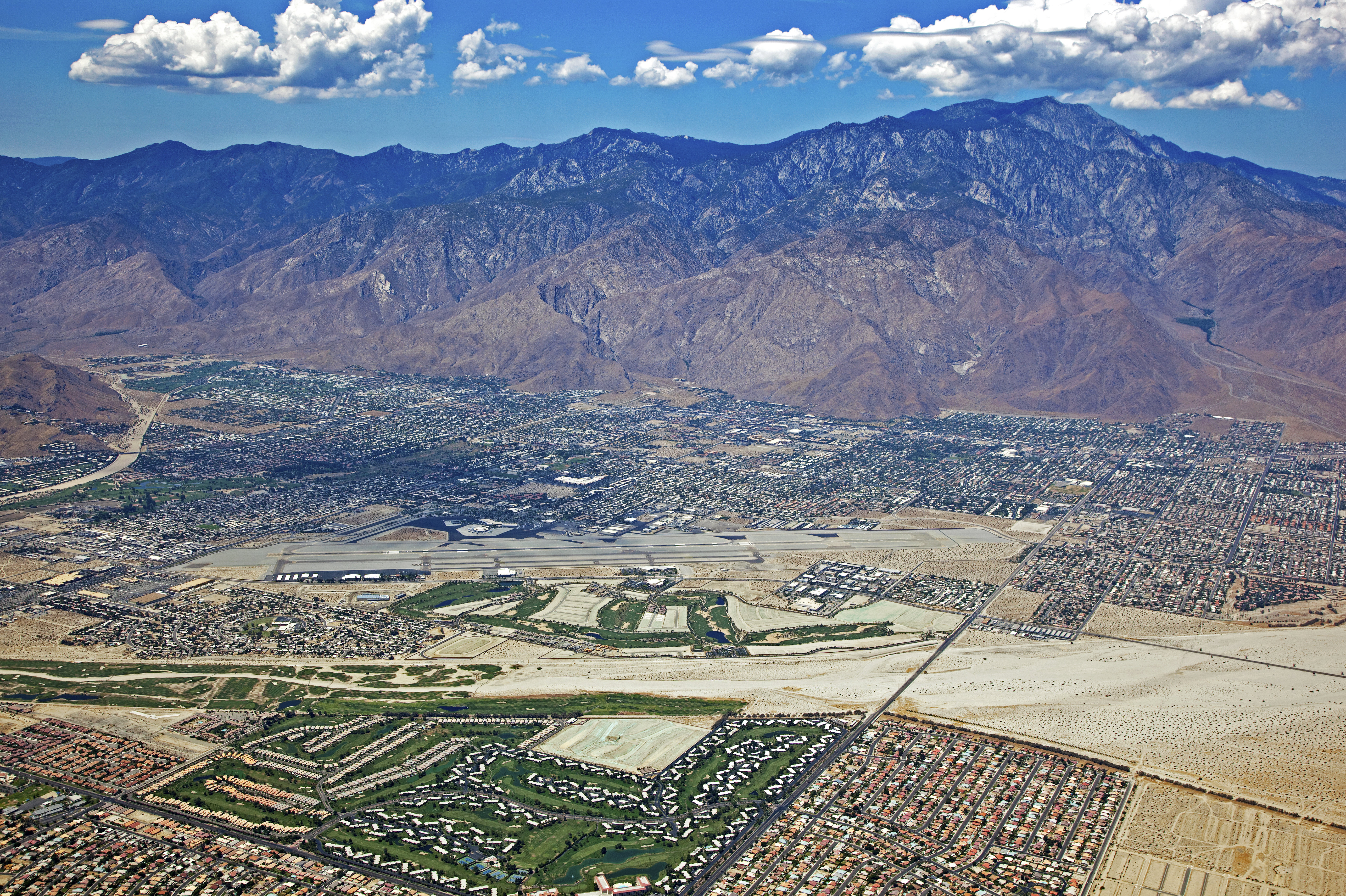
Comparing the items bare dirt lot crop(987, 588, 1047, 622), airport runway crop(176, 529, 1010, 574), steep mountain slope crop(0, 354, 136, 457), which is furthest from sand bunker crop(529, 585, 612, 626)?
steep mountain slope crop(0, 354, 136, 457)

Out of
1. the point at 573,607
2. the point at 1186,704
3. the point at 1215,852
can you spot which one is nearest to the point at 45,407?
the point at 573,607

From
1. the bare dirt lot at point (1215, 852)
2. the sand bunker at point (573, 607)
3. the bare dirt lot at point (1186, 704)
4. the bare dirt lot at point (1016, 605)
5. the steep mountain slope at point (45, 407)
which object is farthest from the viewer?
the steep mountain slope at point (45, 407)

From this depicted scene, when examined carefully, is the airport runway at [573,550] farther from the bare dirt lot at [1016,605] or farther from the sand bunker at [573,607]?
the bare dirt lot at [1016,605]

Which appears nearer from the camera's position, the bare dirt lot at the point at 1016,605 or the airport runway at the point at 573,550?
the bare dirt lot at the point at 1016,605

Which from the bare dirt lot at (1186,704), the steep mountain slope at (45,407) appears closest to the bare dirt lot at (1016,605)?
the bare dirt lot at (1186,704)

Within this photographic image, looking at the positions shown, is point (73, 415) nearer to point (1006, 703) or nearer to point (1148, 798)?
point (1006, 703)

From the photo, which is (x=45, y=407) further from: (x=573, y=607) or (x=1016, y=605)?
(x=1016, y=605)

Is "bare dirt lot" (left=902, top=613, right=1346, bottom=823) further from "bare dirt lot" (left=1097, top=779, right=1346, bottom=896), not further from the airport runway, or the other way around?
the airport runway

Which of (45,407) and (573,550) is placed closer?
(573,550)
